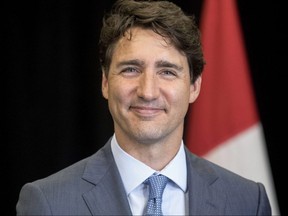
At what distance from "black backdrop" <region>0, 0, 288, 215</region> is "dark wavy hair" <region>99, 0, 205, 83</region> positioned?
0.79m

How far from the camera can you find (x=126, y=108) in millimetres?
2121

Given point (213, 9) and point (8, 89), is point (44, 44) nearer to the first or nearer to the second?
point (8, 89)

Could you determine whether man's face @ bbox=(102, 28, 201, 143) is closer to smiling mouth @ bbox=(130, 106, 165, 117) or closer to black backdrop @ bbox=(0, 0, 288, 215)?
smiling mouth @ bbox=(130, 106, 165, 117)

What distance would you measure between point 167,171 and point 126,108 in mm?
249

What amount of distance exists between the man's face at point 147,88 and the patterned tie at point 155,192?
0.12 meters

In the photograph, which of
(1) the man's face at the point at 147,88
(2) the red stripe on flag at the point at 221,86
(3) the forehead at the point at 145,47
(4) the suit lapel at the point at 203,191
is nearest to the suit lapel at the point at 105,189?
(1) the man's face at the point at 147,88

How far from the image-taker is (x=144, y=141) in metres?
2.11

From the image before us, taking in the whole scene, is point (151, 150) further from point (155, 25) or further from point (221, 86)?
point (221, 86)

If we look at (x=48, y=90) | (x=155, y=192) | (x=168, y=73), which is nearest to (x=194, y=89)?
(x=168, y=73)

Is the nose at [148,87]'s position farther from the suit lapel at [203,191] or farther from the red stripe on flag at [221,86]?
the red stripe on flag at [221,86]

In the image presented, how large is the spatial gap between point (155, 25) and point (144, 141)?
382mm

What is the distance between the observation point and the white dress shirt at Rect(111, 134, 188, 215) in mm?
2102

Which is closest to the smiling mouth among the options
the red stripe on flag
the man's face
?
the man's face

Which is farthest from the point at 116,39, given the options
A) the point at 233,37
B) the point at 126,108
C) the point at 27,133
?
the point at 27,133
